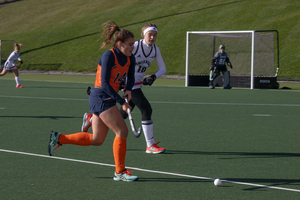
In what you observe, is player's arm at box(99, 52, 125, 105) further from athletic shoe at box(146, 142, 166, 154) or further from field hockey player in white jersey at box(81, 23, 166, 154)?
athletic shoe at box(146, 142, 166, 154)

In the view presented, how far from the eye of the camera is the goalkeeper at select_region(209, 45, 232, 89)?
1927 cm

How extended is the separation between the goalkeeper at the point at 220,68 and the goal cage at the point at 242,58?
3.89 ft

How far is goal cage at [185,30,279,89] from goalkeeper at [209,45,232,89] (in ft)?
3.89

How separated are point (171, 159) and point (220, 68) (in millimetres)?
13802

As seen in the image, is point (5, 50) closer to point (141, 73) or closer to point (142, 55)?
point (141, 73)

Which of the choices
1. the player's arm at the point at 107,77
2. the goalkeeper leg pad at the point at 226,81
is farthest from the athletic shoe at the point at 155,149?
the goalkeeper leg pad at the point at 226,81

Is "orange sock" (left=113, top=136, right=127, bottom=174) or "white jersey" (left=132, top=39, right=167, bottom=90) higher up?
"white jersey" (left=132, top=39, right=167, bottom=90)

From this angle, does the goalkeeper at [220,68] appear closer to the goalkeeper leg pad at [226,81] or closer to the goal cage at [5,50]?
the goalkeeper leg pad at [226,81]

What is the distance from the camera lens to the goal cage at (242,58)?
20.4 metres

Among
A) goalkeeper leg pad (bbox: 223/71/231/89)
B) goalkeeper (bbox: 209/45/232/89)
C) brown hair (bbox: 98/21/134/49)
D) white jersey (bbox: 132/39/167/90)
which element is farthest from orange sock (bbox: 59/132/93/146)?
goalkeeper leg pad (bbox: 223/71/231/89)

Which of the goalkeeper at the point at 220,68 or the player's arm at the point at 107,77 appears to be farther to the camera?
the goalkeeper at the point at 220,68

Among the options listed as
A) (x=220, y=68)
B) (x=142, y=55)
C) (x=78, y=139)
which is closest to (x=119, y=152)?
(x=78, y=139)

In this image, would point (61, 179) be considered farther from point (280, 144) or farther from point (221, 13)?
point (221, 13)

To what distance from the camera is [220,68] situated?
19.5 m
